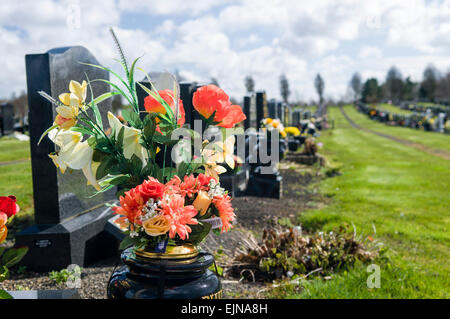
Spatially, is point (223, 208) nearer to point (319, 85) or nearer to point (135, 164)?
point (135, 164)

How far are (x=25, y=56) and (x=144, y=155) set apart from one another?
3.28 metres

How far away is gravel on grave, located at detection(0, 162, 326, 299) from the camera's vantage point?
13.5 feet

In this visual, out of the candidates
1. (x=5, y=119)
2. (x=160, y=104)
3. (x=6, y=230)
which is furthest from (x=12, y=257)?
(x=5, y=119)

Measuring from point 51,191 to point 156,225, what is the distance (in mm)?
3443

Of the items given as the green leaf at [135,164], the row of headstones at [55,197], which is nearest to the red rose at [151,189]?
the green leaf at [135,164]

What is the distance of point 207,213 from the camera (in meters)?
1.86

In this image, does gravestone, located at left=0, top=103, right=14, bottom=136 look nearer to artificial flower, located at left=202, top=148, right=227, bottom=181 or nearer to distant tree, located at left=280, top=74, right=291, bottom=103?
artificial flower, located at left=202, top=148, right=227, bottom=181

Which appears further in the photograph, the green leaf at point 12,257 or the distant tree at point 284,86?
the distant tree at point 284,86

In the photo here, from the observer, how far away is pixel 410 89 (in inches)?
3533

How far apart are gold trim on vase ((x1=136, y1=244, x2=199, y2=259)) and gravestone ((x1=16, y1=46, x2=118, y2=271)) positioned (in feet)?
10.0

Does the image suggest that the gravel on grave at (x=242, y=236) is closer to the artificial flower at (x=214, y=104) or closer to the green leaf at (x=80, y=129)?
the artificial flower at (x=214, y=104)

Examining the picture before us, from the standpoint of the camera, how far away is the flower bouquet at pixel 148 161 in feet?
5.40

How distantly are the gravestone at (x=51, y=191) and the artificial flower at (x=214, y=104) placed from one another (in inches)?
122

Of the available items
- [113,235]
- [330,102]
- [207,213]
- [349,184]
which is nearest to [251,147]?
[349,184]
